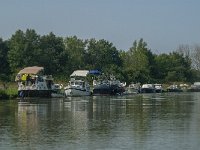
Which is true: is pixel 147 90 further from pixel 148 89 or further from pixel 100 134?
pixel 100 134

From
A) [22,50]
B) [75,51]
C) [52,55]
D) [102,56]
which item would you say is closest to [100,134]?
[22,50]

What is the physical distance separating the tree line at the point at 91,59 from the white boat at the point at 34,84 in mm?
26935

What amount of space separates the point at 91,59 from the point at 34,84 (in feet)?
197

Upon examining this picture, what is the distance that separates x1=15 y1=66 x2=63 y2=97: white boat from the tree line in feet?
88.4

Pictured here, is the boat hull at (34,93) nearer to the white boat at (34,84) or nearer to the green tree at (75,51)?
the white boat at (34,84)

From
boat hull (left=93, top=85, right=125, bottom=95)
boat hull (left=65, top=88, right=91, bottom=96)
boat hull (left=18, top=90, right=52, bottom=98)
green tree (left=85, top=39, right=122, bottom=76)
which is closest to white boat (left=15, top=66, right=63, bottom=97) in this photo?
boat hull (left=18, top=90, right=52, bottom=98)

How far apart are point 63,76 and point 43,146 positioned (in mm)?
102029

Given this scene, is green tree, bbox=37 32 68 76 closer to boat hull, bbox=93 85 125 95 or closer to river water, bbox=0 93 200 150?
boat hull, bbox=93 85 125 95

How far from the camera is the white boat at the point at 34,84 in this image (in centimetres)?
8050

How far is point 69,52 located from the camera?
135500mm

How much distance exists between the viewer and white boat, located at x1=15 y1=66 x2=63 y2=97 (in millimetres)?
80500

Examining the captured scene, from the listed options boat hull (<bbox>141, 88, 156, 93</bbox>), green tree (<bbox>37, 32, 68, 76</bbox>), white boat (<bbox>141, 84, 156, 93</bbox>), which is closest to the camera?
green tree (<bbox>37, 32, 68, 76</bbox>)

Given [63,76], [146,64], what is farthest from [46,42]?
[146,64]

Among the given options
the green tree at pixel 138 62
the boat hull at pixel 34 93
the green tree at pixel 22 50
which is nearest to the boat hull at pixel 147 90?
the green tree at pixel 138 62
